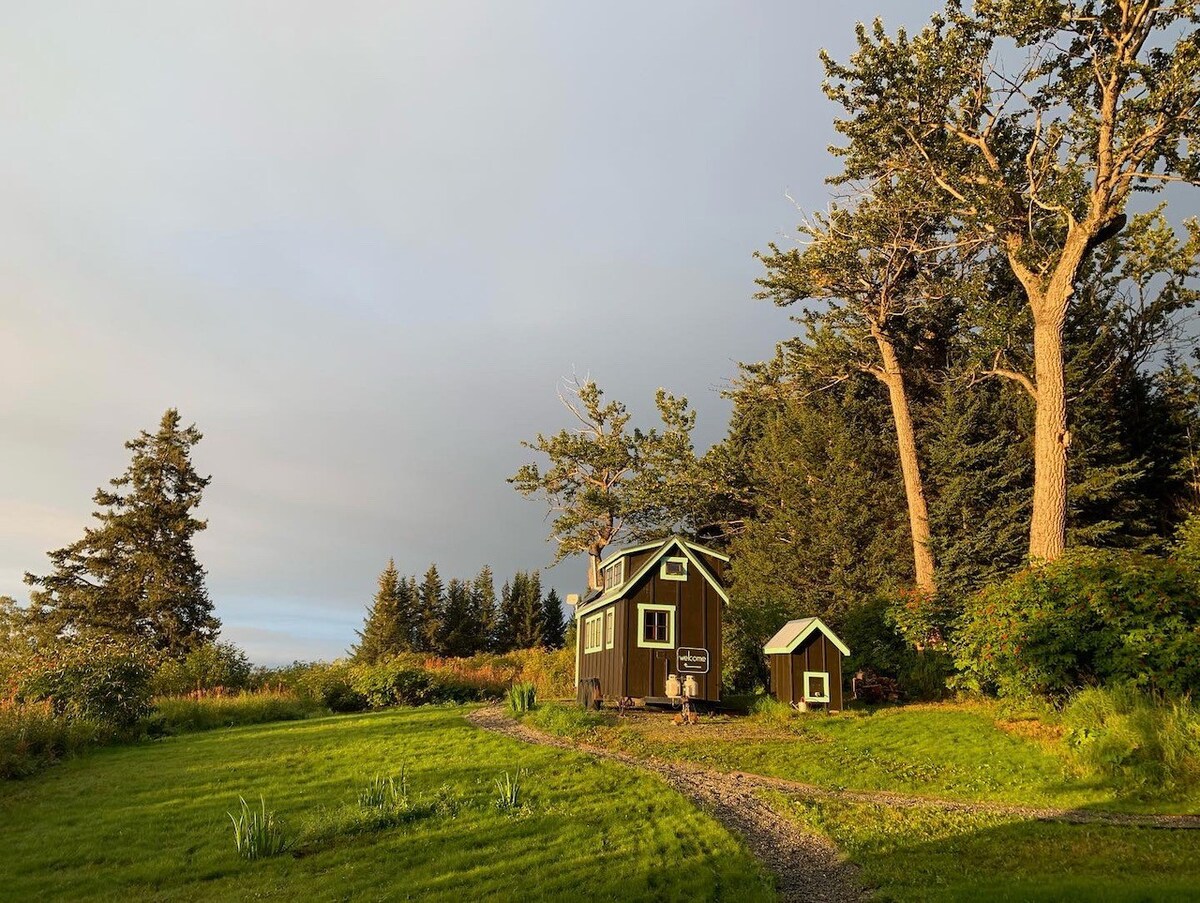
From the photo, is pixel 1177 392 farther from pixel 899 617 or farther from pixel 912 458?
pixel 899 617

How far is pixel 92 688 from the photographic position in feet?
59.8

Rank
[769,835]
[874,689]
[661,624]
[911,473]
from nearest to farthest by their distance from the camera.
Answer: [769,835]
[661,624]
[874,689]
[911,473]

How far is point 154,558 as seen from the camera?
38625 millimetres

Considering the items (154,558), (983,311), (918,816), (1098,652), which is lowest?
(918,816)

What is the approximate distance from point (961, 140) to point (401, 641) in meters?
48.7

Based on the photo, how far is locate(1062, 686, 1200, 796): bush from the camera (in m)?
10.7

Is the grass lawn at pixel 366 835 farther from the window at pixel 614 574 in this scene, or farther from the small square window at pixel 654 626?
the window at pixel 614 574

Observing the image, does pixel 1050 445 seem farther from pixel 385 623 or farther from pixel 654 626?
pixel 385 623

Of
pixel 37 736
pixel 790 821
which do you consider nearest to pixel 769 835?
pixel 790 821

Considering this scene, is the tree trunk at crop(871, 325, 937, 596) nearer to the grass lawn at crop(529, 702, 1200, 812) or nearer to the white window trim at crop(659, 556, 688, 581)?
the grass lawn at crop(529, 702, 1200, 812)

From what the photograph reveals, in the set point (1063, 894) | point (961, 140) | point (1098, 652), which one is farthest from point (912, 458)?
point (1063, 894)

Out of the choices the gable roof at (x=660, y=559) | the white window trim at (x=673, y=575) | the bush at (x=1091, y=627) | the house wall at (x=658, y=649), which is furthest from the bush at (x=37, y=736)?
the bush at (x=1091, y=627)

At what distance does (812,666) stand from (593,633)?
23.5 feet

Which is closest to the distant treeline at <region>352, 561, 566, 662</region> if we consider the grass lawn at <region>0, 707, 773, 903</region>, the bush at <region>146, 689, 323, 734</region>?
the bush at <region>146, 689, 323, 734</region>
